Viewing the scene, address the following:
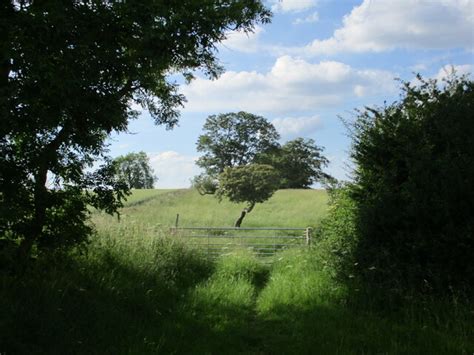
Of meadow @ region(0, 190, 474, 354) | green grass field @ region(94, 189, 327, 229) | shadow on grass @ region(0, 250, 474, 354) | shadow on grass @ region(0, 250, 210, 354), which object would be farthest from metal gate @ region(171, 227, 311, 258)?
shadow on grass @ region(0, 250, 210, 354)

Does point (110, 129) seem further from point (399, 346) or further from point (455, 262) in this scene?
point (455, 262)

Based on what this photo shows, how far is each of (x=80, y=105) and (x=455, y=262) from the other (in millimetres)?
6347

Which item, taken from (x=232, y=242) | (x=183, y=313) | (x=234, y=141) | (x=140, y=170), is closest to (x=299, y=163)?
(x=234, y=141)

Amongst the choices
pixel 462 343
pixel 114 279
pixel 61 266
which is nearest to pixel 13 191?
pixel 61 266

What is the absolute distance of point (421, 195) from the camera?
7766mm

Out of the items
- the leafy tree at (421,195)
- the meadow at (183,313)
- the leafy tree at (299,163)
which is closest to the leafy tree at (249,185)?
the meadow at (183,313)

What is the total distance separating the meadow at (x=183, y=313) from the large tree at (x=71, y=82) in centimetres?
104

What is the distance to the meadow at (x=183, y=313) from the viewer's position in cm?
550

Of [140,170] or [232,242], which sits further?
[140,170]

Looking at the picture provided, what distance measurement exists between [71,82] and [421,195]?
232 inches

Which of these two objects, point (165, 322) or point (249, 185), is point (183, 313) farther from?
point (249, 185)

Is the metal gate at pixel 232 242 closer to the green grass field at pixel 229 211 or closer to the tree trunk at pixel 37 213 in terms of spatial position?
the green grass field at pixel 229 211

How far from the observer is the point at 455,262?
7480 mm

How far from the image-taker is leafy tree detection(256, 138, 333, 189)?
66.8m
